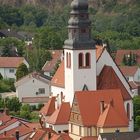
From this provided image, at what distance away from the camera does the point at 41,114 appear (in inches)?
2862

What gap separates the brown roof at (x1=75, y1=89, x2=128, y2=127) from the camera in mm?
64688

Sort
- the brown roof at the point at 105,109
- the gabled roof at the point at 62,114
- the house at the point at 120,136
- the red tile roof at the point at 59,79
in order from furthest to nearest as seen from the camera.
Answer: the red tile roof at the point at 59,79, the gabled roof at the point at 62,114, the brown roof at the point at 105,109, the house at the point at 120,136

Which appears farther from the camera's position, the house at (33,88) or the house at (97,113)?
the house at (33,88)

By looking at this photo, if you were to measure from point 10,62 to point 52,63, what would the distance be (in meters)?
4.79

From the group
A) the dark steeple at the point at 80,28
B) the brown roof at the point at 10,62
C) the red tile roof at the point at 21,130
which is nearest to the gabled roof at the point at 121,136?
the red tile roof at the point at 21,130

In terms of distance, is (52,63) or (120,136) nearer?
(120,136)

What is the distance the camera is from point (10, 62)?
108 meters

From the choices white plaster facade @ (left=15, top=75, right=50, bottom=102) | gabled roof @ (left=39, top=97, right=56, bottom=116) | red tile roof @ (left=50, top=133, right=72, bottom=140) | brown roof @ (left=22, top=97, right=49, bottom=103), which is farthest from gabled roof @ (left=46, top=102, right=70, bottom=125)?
white plaster facade @ (left=15, top=75, right=50, bottom=102)

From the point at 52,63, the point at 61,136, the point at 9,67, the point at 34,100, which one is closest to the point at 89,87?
the point at 61,136

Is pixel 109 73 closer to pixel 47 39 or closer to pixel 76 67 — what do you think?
pixel 76 67

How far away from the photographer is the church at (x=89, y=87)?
65062 mm

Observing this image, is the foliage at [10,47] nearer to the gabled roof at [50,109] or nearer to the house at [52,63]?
the house at [52,63]

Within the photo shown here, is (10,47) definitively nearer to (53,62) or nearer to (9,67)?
(53,62)

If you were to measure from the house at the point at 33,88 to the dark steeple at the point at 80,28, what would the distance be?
22.0 m
